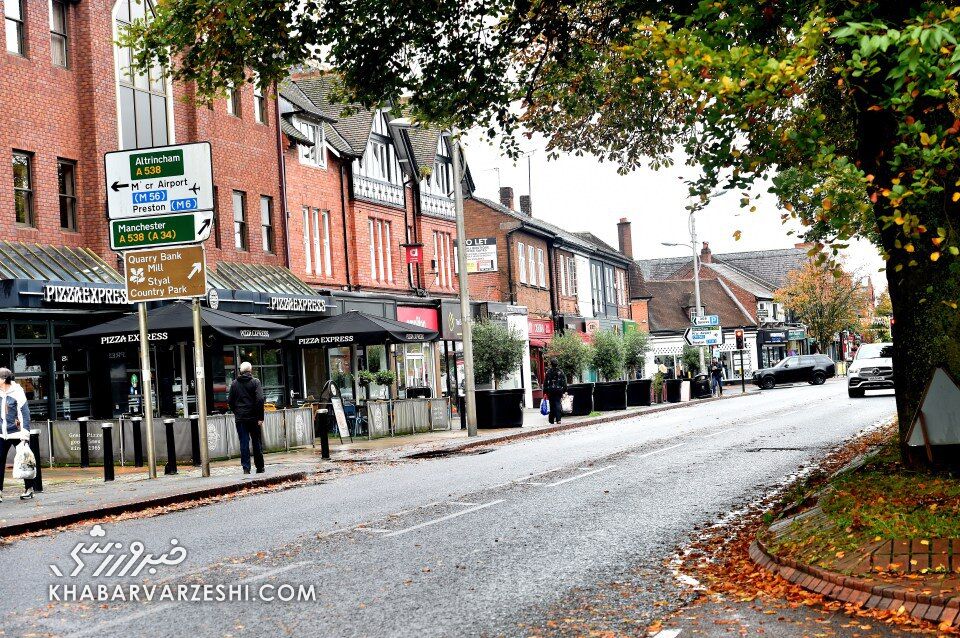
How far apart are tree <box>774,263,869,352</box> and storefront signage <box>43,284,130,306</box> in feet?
231

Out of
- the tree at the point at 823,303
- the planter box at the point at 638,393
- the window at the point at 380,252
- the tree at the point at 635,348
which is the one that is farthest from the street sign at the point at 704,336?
the tree at the point at 823,303

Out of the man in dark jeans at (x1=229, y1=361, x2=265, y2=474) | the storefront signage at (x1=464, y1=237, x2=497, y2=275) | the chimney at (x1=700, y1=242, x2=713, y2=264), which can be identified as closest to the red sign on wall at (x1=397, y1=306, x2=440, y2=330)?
the storefront signage at (x1=464, y1=237, x2=497, y2=275)

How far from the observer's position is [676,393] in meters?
49.4

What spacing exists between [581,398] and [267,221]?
1231 cm

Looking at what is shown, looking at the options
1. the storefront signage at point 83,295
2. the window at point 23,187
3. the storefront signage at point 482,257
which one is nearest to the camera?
the storefront signage at point 83,295

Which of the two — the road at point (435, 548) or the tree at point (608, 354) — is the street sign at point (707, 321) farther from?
the road at point (435, 548)

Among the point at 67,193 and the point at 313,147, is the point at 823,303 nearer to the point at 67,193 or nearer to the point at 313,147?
the point at 313,147

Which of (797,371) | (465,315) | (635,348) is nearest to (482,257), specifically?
(635,348)

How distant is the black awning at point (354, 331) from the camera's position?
2888 centimetres

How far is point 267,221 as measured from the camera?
Result: 111ft

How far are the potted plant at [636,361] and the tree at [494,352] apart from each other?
5.28 metres

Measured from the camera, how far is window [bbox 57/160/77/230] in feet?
85.1

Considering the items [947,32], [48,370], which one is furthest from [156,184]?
[947,32]

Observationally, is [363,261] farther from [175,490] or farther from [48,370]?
[175,490]
